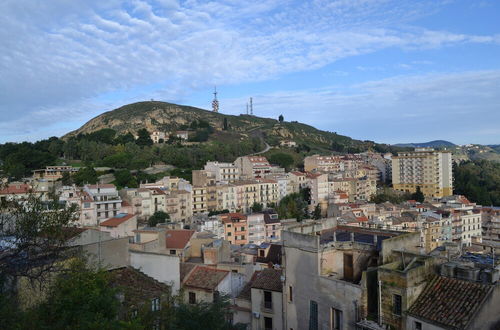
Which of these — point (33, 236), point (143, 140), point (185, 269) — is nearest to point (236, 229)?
point (185, 269)

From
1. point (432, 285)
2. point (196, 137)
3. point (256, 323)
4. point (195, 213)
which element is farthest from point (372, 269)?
point (196, 137)

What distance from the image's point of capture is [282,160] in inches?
4050

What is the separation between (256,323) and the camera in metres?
18.0

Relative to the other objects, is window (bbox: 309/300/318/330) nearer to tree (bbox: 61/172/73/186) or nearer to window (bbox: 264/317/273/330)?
window (bbox: 264/317/273/330)

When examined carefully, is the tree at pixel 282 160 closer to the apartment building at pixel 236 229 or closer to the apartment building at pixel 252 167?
the apartment building at pixel 252 167

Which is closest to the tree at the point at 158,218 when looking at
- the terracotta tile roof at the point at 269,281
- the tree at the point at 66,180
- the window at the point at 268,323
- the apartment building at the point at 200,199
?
the apartment building at the point at 200,199

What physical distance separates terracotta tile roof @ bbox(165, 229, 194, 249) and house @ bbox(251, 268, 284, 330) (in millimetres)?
11777

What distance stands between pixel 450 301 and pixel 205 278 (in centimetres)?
1066

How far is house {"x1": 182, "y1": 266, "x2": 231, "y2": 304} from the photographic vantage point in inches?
756

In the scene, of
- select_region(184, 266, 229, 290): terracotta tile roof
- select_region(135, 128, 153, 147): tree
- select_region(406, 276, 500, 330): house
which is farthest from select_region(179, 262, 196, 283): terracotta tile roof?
select_region(135, 128, 153, 147): tree

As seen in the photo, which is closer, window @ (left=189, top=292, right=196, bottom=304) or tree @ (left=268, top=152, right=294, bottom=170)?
window @ (left=189, top=292, right=196, bottom=304)

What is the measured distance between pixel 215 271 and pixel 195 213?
4933 cm

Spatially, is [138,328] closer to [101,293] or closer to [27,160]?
[101,293]

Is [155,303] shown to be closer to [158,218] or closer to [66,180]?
[158,218]
